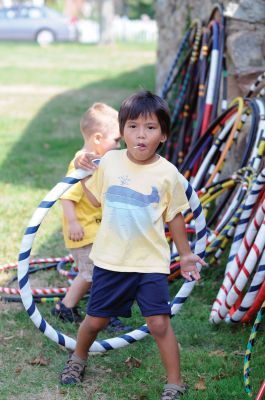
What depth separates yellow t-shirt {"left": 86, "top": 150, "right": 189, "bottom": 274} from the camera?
355 cm

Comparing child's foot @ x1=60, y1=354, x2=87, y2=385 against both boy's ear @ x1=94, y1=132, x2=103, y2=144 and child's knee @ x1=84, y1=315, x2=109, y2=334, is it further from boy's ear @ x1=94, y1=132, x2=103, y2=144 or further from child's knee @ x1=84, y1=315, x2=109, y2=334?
boy's ear @ x1=94, y1=132, x2=103, y2=144

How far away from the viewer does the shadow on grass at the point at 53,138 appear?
27.6 feet

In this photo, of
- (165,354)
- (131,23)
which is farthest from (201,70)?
(131,23)

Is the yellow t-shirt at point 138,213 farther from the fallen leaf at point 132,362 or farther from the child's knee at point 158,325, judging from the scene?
the fallen leaf at point 132,362

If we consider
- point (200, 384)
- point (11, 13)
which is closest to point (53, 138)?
point (200, 384)

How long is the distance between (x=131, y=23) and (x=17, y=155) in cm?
3245

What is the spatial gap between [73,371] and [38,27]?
31420 mm

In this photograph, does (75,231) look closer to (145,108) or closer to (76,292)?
(76,292)

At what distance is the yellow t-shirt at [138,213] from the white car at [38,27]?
3069 centimetres

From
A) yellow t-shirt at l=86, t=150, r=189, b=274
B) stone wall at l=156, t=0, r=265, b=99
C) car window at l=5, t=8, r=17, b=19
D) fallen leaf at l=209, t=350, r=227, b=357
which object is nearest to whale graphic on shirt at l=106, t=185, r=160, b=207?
yellow t-shirt at l=86, t=150, r=189, b=274

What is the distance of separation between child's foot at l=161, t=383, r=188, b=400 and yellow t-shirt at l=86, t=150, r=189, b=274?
606mm

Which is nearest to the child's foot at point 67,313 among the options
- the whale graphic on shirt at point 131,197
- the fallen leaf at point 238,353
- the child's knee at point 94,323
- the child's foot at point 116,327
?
the child's foot at point 116,327

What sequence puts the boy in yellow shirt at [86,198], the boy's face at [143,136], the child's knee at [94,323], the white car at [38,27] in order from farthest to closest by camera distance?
the white car at [38,27] < the boy in yellow shirt at [86,198] < the child's knee at [94,323] < the boy's face at [143,136]

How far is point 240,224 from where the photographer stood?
4762 millimetres
